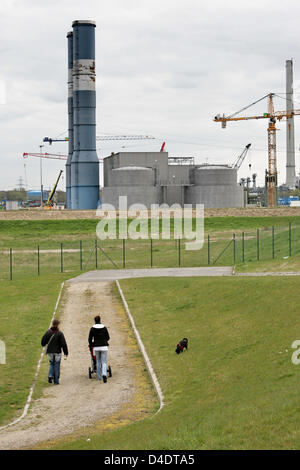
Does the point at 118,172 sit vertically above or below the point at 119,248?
above

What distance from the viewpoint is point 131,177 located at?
12950 cm

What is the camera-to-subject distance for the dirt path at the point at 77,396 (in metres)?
16.8

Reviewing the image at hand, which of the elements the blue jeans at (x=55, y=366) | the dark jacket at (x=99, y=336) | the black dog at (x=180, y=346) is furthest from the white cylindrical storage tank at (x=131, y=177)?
the dark jacket at (x=99, y=336)

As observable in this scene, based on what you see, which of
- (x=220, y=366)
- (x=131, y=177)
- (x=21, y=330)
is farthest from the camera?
(x=131, y=177)

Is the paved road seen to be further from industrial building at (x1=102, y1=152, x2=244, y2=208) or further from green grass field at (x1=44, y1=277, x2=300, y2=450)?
industrial building at (x1=102, y1=152, x2=244, y2=208)

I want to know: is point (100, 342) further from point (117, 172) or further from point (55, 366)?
point (117, 172)

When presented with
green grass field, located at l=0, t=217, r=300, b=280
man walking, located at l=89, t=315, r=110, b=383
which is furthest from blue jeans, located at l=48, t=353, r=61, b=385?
green grass field, located at l=0, t=217, r=300, b=280

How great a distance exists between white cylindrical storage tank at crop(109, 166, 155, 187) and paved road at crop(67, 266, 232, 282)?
3029 inches

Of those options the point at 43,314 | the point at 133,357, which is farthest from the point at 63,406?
the point at 43,314

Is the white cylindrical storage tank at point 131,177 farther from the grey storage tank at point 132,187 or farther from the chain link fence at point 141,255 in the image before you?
the chain link fence at point 141,255

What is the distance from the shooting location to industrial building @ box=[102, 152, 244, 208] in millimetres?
128125

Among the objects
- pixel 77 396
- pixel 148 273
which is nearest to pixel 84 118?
pixel 148 273

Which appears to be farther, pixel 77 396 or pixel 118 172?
pixel 118 172

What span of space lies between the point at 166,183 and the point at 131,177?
30.3ft
